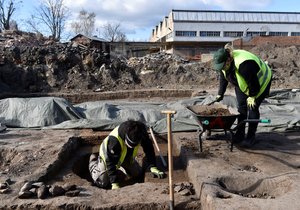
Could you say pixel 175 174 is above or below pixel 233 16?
below

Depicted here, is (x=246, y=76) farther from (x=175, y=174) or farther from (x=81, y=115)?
(x=81, y=115)

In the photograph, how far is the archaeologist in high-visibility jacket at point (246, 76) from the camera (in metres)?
5.03

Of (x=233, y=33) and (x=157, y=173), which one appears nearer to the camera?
(x=157, y=173)

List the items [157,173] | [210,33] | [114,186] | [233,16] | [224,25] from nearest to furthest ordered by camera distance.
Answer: [114,186]
[157,173]
[224,25]
[210,33]
[233,16]

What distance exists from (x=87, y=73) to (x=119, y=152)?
452 inches

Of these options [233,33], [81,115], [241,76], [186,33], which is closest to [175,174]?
[241,76]

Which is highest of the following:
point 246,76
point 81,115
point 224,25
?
point 224,25

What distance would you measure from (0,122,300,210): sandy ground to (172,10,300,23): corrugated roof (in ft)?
147

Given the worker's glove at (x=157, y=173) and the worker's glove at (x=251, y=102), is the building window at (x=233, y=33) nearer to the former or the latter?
the worker's glove at (x=251, y=102)

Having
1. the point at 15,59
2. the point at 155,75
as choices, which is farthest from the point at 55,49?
the point at 155,75

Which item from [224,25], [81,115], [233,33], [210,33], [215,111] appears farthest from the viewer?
[233,33]

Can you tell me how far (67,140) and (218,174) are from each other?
3005 mm

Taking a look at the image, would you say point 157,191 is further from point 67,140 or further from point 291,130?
point 291,130

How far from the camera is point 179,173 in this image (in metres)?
5.01
